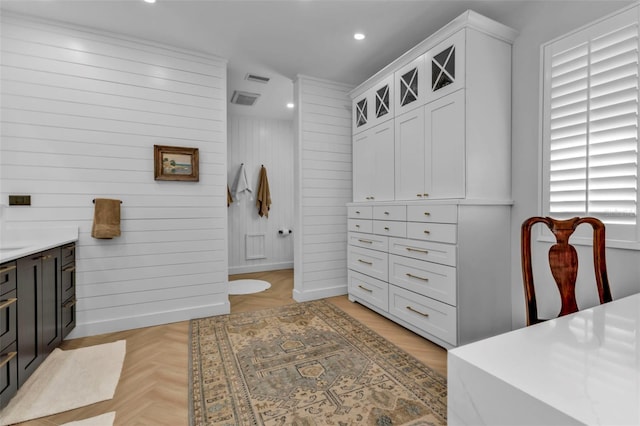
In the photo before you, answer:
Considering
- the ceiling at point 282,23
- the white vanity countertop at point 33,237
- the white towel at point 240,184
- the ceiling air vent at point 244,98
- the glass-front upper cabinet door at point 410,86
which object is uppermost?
the ceiling at point 282,23

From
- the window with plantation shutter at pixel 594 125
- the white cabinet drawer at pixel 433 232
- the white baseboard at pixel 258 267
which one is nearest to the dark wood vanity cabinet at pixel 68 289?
the white baseboard at pixel 258 267

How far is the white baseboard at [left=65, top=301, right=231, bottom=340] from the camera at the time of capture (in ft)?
9.21

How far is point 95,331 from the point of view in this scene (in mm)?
2838

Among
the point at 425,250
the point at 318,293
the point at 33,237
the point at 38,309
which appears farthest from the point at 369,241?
the point at 33,237

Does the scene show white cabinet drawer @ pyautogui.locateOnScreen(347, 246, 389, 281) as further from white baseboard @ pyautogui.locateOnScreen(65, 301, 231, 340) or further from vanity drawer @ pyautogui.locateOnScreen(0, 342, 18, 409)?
vanity drawer @ pyautogui.locateOnScreen(0, 342, 18, 409)

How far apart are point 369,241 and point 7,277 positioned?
112 inches

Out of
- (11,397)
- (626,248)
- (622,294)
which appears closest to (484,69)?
(626,248)

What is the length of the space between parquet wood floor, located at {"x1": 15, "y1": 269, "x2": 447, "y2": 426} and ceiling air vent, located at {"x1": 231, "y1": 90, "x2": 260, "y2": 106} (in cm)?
291

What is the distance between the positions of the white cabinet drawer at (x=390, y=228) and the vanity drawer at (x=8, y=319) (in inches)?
111

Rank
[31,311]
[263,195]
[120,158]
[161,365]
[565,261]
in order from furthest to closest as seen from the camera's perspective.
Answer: [263,195] < [120,158] < [161,365] < [31,311] < [565,261]

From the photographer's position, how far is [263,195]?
5449 mm

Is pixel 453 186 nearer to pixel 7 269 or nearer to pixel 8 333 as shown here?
pixel 7 269

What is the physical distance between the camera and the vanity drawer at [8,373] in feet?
5.42

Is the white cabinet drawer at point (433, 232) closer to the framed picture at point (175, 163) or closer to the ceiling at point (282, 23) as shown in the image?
the ceiling at point (282, 23)
